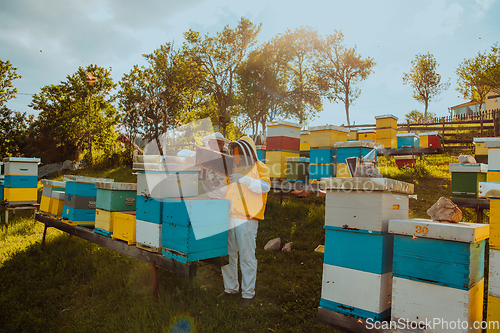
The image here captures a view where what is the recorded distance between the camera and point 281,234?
5.36 meters

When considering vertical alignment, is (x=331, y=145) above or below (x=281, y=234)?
above

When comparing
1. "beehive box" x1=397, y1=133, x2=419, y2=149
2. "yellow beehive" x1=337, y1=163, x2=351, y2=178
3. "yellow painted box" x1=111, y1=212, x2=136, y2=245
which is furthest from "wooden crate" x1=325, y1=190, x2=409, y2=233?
"beehive box" x1=397, y1=133, x2=419, y2=149

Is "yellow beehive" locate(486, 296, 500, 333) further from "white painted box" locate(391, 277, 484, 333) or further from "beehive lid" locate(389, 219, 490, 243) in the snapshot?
"beehive lid" locate(389, 219, 490, 243)

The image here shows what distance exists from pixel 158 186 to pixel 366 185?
6.48ft

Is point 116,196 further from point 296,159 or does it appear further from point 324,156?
point 324,156

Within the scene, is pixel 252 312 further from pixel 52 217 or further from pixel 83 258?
pixel 52 217

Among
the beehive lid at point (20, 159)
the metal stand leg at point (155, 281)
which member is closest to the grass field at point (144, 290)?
the metal stand leg at point (155, 281)

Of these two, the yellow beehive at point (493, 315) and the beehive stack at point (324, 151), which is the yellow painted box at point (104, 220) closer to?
the yellow beehive at point (493, 315)

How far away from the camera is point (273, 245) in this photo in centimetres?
489

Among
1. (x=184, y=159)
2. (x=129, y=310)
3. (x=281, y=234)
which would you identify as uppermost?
(x=184, y=159)

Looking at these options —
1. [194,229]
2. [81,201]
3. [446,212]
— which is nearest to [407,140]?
[446,212]

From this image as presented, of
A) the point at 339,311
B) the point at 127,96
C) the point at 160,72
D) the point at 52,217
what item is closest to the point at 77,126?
the point at 127,96

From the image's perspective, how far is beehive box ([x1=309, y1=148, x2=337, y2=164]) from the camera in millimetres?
6180

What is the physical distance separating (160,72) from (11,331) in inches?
520
